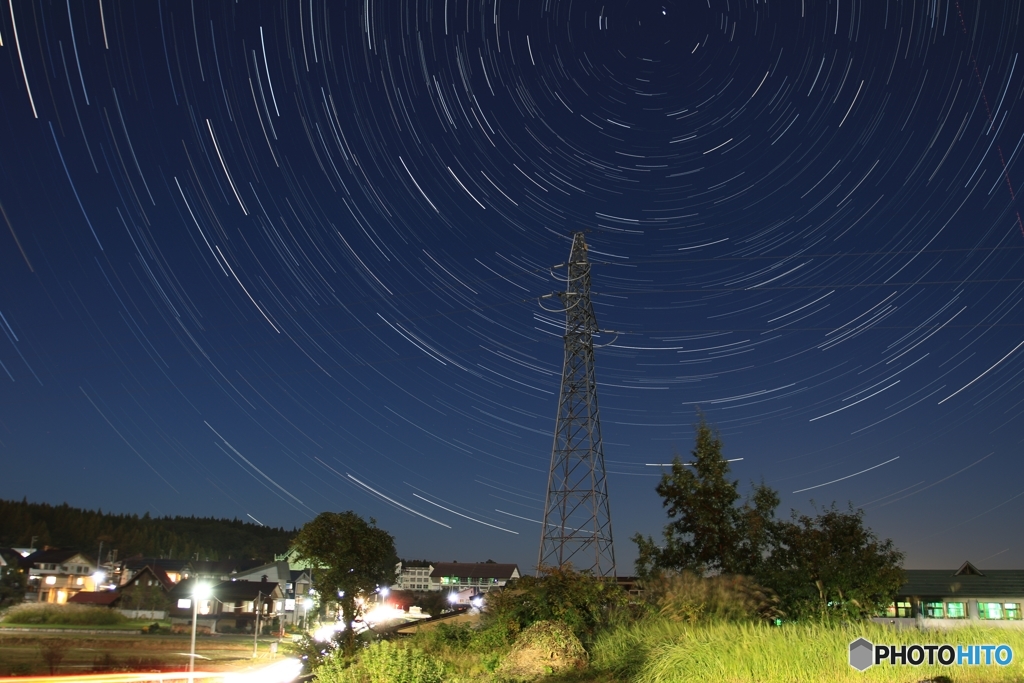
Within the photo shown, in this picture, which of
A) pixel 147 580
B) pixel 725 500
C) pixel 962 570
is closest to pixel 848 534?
pixel 725 500

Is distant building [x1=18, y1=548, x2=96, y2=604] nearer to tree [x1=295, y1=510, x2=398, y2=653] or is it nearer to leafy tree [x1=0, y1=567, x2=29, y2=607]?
leafy tree [x1=0, y1=567, x2=29, y2=607]

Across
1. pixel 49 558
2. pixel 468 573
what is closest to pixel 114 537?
pixel 49 558

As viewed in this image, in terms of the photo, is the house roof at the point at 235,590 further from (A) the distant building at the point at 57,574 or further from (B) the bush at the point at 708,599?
(B) the bush at the point at 708,599

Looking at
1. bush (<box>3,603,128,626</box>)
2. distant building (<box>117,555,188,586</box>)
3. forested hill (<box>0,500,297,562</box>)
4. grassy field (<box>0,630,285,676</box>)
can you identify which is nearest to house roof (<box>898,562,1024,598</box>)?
grassy field (<box>0,630,285,676</box>)

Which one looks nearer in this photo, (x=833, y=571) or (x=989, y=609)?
(x=833, y=571)

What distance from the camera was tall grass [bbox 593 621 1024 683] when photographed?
12.2m

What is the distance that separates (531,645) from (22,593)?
99109mm

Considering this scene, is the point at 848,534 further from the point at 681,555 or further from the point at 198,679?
the point at 198,679

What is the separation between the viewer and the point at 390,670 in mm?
14289

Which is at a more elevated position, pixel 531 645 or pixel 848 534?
pixel 848 534

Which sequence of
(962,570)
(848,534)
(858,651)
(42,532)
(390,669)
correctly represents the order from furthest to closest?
(42,532)
(962,570)
(848,534)
(390,669)
(858,651)

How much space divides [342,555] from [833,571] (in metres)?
15.9

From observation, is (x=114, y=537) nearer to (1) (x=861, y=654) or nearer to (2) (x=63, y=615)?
(2) (x=63, y=615)

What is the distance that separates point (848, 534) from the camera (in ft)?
67.9
